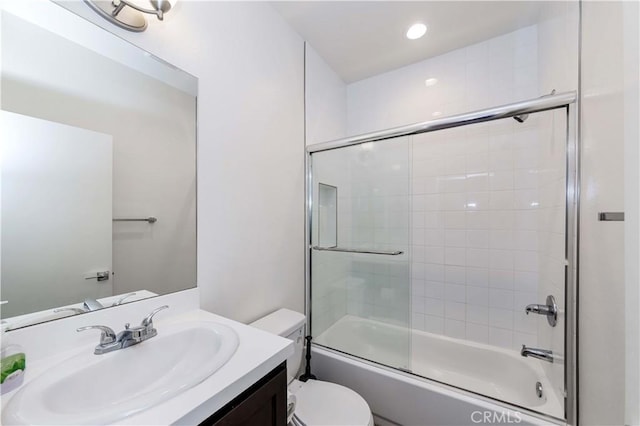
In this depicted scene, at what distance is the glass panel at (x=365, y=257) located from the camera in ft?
5.88

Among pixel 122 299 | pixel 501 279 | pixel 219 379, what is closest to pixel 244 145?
pixel 122 299

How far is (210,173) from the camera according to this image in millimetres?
1177

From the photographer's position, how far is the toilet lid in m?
1.12

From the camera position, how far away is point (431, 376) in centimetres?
162

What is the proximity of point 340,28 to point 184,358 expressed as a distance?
2.09m

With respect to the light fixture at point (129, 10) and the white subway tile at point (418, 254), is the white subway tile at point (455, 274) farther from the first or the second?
the light fixture at point (129, 10)

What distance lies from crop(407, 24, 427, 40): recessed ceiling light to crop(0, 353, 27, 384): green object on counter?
240cm

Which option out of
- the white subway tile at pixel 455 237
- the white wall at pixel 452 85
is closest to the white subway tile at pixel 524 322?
the white subway tile at pixel 455 237

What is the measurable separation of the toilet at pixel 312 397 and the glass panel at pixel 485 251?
2.11 ft

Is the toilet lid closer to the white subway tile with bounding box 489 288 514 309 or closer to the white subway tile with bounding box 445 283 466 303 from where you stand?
the white subway tile with bounding box 445 283 466 303

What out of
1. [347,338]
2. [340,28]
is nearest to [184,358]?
[347,338]

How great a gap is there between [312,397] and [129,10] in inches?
74.5

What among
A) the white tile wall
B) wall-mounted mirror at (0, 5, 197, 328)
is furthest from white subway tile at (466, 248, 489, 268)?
wall-mounted mirror at (0, 5, 197, 328)

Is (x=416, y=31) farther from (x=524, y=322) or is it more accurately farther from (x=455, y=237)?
(x=524, y=322)
